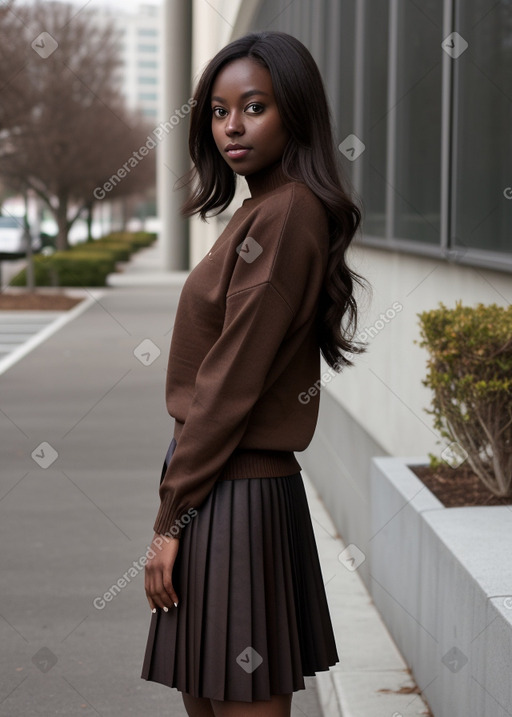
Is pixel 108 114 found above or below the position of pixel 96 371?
above

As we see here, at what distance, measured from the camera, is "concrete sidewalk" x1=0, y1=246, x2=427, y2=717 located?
169 inches

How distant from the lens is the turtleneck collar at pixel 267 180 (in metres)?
2.36

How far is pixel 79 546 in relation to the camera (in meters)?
6.32

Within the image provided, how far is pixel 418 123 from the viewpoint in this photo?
640 cm

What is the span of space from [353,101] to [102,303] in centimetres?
1603

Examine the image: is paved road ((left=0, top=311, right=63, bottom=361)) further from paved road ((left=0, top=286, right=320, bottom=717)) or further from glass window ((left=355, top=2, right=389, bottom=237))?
glass window ((left=355, top=2, right=389, bottom=237))

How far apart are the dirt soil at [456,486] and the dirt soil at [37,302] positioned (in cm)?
1837

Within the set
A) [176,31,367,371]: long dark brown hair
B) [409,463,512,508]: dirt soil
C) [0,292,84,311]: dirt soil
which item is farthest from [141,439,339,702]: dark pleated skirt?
[0,292,84,311]: dirt soil

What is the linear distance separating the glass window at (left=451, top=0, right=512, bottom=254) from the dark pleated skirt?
2581 mm

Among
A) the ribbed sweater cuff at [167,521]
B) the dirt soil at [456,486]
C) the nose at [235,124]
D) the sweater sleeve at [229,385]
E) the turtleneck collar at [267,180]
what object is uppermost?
the nose at [235,124]

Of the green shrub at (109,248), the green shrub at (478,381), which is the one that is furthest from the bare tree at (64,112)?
the green shrub at (478,381)

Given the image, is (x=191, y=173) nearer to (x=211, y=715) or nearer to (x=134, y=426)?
(x=211, y=715)

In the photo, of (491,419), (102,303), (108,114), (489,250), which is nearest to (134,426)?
(489,250)

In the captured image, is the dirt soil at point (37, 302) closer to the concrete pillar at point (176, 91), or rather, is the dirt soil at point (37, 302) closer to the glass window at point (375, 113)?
the glass window at point (375, 113)
